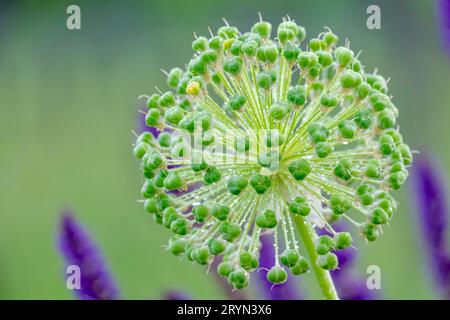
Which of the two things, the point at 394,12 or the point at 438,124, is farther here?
the point at 394,12

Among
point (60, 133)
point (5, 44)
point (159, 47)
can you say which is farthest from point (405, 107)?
point (5, 44)

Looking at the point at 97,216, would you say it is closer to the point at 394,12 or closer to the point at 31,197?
the point at 31,197

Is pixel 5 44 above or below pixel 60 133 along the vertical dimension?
above

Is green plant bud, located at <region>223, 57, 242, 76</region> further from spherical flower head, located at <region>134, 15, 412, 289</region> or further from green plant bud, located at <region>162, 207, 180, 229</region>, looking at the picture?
green plant bud, located at <region>162, 207, 180, 229</region>

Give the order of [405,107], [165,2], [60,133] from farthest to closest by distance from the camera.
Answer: [165,2]
[60,133]
[405,107]

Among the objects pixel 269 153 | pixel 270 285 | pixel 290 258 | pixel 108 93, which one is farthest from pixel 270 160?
pixel 108 93
